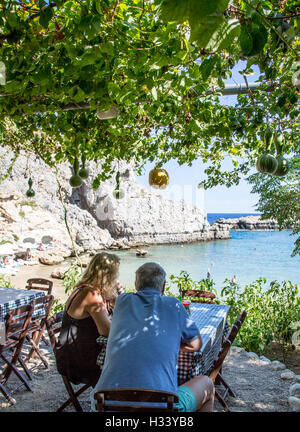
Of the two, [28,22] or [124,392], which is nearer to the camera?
[124,392]

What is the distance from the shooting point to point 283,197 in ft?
29.1

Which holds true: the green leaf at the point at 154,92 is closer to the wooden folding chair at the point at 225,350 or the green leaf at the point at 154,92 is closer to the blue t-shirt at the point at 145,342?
the blue t-shirt at the point at 145,342

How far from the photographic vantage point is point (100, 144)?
3.92 metres

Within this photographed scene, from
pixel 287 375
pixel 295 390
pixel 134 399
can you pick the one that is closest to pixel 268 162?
pixel 134 399

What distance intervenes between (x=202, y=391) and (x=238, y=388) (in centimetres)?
174

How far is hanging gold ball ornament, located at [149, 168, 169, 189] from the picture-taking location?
3.59 meters

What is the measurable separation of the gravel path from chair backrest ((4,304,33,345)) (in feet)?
1.65

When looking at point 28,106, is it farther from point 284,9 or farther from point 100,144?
point 284,9

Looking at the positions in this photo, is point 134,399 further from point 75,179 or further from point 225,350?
point 75,179
